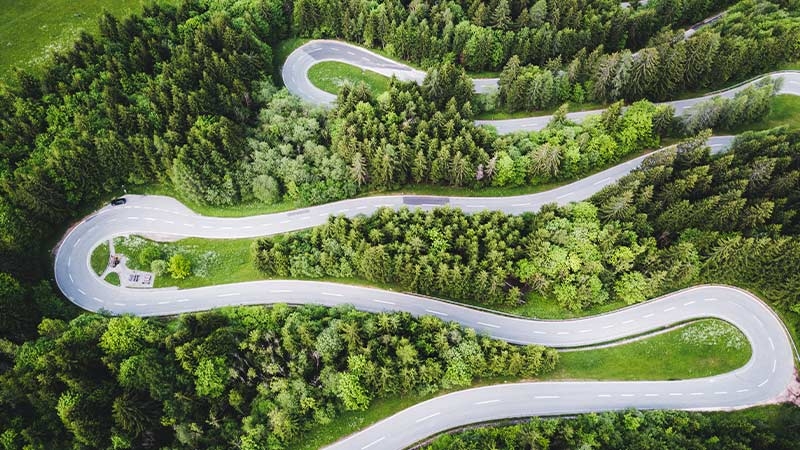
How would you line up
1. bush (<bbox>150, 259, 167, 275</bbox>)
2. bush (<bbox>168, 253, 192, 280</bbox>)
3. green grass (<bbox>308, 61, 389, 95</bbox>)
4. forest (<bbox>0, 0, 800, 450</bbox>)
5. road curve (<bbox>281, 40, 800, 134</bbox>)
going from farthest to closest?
green grass (<bbox>308, 61, 389, 95</bbox>)
road curve (<bbox>281, 40, 800, 134</bbox>)
bush (<bbox>168, 253, 192, 280</bbox>)
bush (<bbox>150, 259, 167, 275</bbox>)
forest (<bbox>0, 0, 800, 450</bbox>)

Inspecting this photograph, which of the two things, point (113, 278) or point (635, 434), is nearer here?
point (635, 434)

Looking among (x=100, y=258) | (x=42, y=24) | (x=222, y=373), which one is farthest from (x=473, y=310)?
(x=42, y=24)

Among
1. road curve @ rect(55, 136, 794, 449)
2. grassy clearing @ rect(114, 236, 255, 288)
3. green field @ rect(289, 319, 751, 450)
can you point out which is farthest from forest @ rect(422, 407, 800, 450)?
grassy clearing @ rect(114, 236, 255, 288)

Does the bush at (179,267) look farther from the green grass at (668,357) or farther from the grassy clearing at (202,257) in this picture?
the green grass at (668,357)

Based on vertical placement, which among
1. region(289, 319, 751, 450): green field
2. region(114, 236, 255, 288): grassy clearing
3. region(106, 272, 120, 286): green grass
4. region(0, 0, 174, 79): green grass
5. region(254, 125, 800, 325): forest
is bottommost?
region(289, 319, 751, 450): green field

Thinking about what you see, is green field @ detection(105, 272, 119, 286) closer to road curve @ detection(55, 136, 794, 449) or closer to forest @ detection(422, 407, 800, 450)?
road curve @ detection(55, 136, 794, 449)

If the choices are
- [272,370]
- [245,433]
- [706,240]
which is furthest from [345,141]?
[706,240]

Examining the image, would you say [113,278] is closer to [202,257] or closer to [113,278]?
[113,278]
